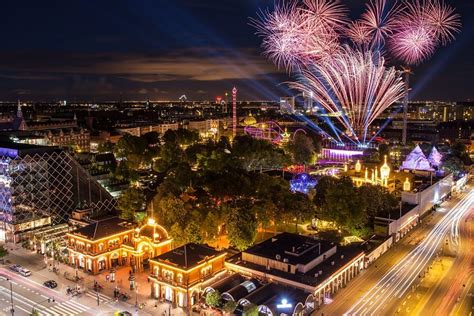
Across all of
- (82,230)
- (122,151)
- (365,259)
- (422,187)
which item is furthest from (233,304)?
(122,151)

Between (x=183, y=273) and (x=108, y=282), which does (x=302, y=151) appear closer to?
(x=108, y=282)

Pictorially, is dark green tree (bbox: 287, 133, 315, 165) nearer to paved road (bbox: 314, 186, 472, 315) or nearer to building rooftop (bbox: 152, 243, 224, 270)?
paved road (bbox: 314, 186, 472, 315)

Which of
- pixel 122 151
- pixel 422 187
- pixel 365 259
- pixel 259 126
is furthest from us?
pixel 259 126

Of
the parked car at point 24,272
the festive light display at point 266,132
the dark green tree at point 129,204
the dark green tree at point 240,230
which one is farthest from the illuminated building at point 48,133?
the dark green tree at point 240,230

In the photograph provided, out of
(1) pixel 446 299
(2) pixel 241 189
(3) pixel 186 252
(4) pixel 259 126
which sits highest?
(4) pixel 259 126

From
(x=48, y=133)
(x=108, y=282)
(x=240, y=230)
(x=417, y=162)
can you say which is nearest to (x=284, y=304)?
(x=240, y=230)

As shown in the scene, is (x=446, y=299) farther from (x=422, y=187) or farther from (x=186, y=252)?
(x=422, y=187)

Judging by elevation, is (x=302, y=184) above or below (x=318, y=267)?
above
